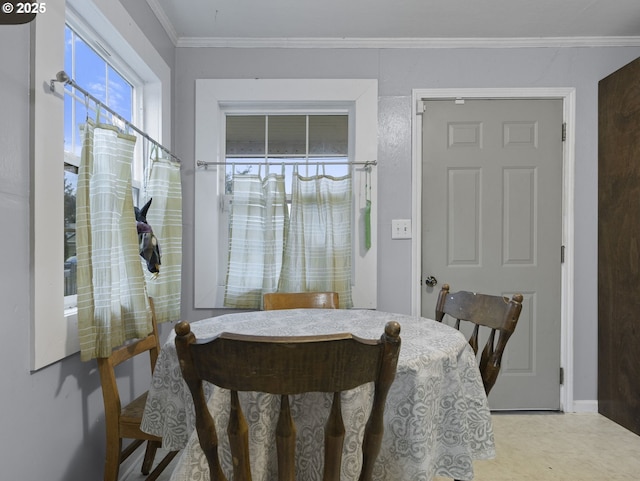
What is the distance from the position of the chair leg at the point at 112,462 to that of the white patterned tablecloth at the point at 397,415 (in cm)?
38

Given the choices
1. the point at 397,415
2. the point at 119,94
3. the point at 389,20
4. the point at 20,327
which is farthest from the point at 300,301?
the point at 389,20

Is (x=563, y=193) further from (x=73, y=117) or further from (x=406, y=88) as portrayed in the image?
(x=73, y=117)

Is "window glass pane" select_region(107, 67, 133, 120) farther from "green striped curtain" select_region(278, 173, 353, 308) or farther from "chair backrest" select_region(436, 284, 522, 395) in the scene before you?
"chair backrest" select_region(436, 284, 522, 395)

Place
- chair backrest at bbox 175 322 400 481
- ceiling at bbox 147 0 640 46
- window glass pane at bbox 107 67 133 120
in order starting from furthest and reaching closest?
ceiling at bbox 147 0 640 46, window glass pane at bbox 107 67 133 120, chair backrest at bbox 175 322 400 481

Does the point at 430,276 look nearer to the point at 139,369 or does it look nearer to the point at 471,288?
the point at 471,288

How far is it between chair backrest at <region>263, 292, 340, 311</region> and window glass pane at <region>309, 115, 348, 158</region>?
1.04m

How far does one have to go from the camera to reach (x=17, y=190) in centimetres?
119

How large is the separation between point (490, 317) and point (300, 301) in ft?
3.23

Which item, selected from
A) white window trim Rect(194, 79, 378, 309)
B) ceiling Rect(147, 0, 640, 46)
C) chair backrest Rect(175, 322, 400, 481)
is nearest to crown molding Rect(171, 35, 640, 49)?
ceiling Rect(147, 0, 640, 46)

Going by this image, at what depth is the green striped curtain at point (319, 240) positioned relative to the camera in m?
2.45

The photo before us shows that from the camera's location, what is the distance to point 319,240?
2.47 meters

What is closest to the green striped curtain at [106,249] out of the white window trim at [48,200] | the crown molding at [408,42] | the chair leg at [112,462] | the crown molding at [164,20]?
the white window trim at [48,200]

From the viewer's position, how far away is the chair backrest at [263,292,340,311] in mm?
2115

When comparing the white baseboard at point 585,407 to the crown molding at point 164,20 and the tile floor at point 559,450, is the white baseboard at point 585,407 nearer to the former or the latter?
the tile floor at point 559,450
